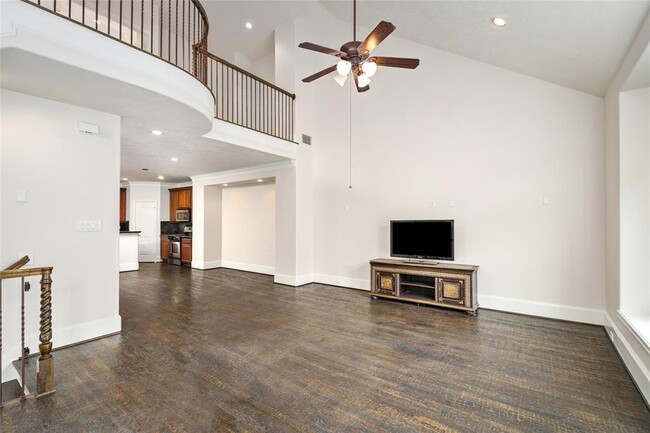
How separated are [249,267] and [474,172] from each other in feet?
19.2

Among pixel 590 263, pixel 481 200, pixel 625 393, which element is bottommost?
pixel 625 393

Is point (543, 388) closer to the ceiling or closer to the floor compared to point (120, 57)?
closer to the floor

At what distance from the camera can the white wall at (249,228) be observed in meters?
7.77

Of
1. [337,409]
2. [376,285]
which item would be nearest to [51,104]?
[337,409]

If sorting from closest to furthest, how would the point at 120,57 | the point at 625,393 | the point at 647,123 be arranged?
the point at 625,393 → the point at 120,57 → the point at 647,123

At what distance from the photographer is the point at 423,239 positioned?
505cm

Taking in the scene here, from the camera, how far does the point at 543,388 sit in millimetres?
2521

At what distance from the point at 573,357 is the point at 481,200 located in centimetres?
234

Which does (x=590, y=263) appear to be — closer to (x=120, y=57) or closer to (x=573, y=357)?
(x=573, y=357)

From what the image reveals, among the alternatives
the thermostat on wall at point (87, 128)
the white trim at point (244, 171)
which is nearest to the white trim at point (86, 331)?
the thermostat on wall at point (87, 128)

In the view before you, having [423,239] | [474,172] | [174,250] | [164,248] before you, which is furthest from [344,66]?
[164,248]

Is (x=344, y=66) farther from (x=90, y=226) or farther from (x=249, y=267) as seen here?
(x=249, y=267)

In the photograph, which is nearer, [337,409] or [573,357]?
[337,409]

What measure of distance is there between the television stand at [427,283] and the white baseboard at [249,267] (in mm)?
3278
